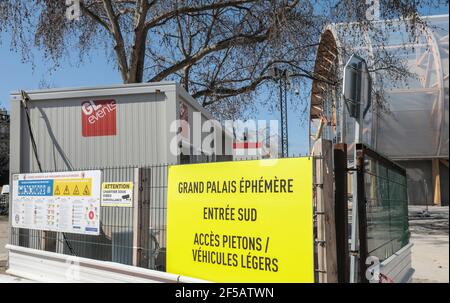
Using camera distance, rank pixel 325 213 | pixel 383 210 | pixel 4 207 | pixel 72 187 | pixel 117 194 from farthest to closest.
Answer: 1. pixel 4 207
2. pixel 72 187
3. pixel 117 194
4. pixel 383 210
5. pixel 325 213

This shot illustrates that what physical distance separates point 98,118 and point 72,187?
1.30 meters

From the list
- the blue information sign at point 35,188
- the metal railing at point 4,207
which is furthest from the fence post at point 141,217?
the metal railing at point 4,207

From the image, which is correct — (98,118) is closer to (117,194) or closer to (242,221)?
(117,194)

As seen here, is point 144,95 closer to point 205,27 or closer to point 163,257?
point 163,257

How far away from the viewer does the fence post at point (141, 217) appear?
6789mm

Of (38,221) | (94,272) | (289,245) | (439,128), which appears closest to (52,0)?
(38,221)

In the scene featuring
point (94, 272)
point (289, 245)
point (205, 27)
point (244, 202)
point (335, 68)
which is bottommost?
point (94, 272)

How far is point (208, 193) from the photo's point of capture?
5.76 metres

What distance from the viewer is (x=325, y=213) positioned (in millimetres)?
4848

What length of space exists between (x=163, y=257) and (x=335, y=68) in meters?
12.4

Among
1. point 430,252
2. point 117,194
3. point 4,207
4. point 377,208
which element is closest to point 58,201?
point 117,194

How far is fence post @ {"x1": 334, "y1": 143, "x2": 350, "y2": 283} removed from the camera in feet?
16.0

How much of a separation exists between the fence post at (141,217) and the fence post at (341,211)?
2.90 m

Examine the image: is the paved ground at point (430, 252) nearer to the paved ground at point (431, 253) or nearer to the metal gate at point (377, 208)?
the paved ground at point (431, 253)
